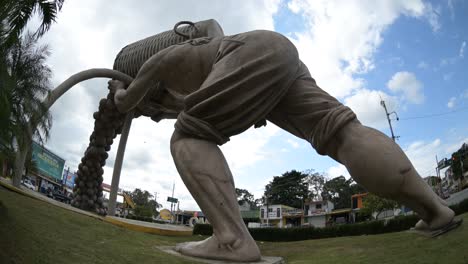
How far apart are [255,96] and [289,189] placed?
53353 mm

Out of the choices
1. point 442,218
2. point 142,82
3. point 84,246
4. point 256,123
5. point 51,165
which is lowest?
point 84,246

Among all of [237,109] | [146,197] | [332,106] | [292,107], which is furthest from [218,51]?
[146,197]

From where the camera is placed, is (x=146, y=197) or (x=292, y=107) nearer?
(x=292, y=107)

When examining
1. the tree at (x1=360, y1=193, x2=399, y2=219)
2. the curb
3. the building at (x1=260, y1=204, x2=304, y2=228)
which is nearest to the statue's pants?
the curb

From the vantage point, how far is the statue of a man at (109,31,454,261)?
9.69ft

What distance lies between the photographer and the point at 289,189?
55.2 m

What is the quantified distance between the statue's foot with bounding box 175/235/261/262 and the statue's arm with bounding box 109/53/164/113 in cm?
174

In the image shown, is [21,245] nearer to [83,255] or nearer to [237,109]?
[83,255]

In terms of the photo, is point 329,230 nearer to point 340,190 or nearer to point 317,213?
point 317,213

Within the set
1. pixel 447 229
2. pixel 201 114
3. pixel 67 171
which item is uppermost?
pixel 67 171

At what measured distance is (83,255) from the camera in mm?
2629

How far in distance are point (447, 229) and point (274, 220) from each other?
1693 inches

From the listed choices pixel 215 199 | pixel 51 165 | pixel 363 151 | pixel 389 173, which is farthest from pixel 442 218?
pixel 51 165

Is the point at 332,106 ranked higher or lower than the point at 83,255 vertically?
higher
